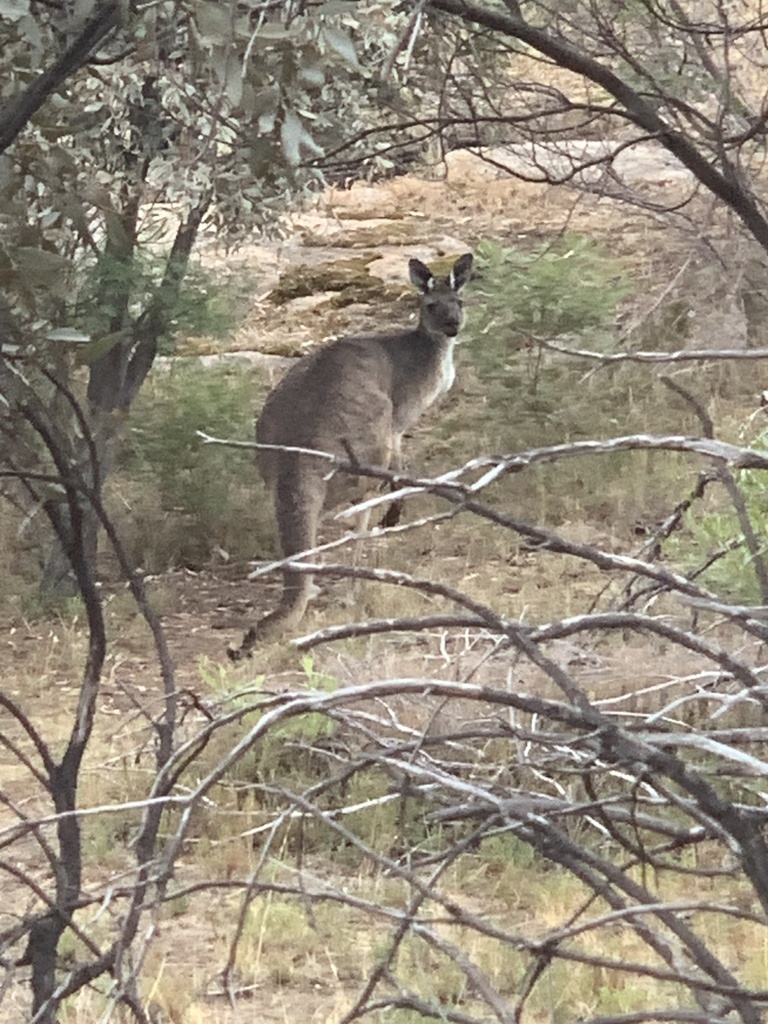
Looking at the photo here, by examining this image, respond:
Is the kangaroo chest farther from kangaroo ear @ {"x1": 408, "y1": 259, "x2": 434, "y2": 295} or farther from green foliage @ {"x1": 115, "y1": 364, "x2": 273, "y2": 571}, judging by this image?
green foliage @ {"x1": 115, "y1": 364, "x2": 273, "y2": 571}

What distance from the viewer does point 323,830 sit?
4031mm

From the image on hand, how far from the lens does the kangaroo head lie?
309 inches

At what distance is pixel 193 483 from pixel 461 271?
1.72 m

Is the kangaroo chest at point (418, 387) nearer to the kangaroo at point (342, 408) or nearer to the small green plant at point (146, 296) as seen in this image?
the kangaroo at point (342, 408)

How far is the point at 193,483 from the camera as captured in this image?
7.63 metres

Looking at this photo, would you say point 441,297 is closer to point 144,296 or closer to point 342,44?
point 144,296

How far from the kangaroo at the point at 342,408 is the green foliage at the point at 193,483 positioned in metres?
0.55

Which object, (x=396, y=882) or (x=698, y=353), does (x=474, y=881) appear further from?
(x=698, y=353)

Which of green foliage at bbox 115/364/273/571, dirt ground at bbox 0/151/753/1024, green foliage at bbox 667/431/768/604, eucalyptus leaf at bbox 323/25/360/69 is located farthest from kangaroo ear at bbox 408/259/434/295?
eucalyptus leaf at bbox 323/25/360/69

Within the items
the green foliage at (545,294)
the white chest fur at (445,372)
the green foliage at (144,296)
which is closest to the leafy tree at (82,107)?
the green foliage at (144,296)

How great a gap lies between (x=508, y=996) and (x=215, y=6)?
210 cm

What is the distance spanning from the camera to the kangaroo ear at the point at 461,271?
7.73m

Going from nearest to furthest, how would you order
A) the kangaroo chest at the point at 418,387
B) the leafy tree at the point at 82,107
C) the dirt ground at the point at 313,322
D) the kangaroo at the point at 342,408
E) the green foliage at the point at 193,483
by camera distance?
1. the leafy tree at the point at 82,107
2. the dirt ground at the point at 313,322
3. the kangaroo at the point at 342,408
4. the green foliage at the point at 193,483
5. the kangaroo chest at the point at 418,387

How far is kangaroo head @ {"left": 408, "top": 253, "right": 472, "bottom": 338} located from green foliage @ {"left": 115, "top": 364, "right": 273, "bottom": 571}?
104cm
